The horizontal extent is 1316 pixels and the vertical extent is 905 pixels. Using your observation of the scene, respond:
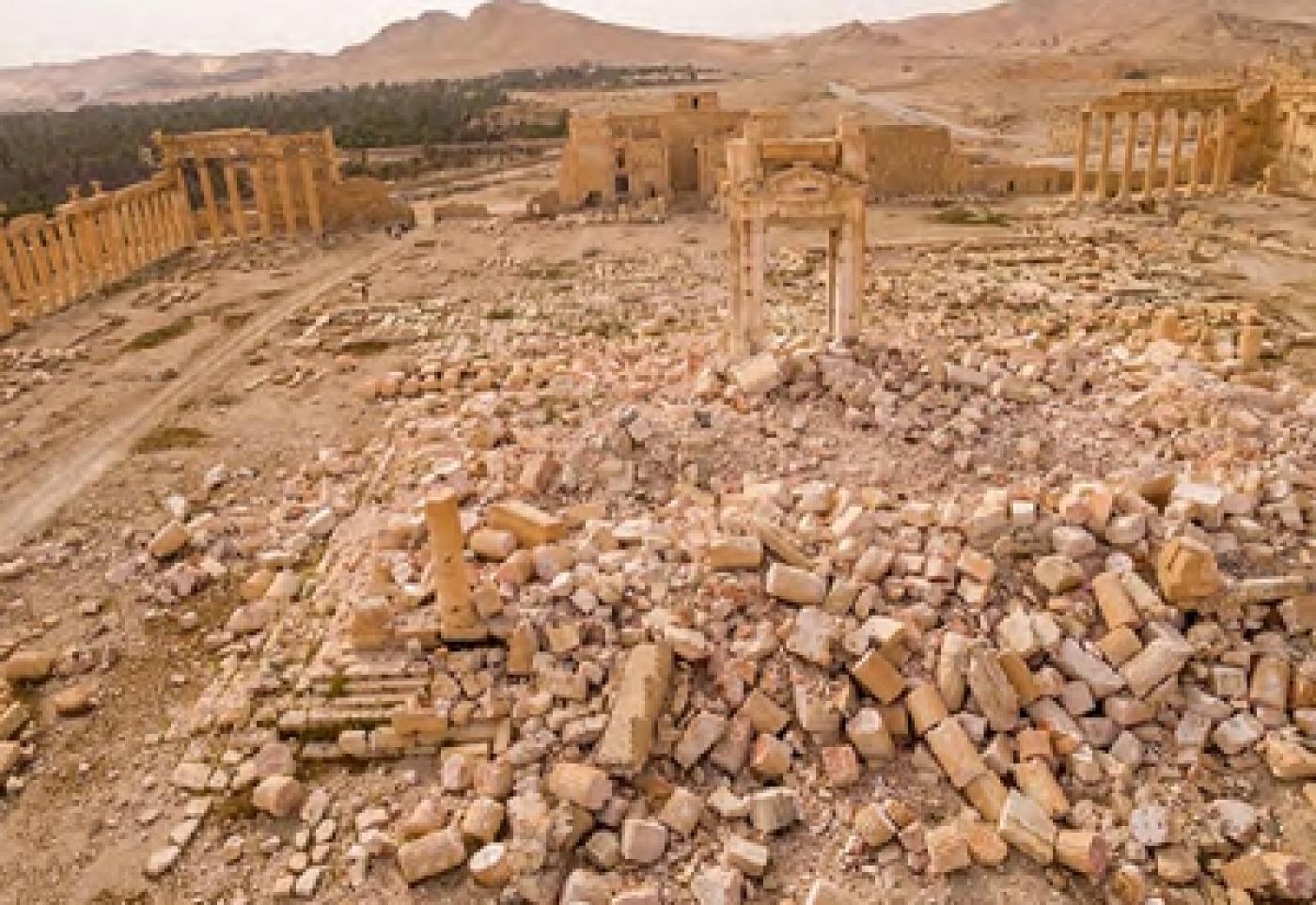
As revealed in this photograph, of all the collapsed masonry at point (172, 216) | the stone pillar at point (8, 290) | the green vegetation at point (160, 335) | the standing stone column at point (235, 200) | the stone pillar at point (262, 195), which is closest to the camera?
the green vegetation at point (160, 335)

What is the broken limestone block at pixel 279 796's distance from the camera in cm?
796

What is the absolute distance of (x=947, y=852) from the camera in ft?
22.9

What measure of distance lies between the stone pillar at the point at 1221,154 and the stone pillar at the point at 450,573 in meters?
34.2

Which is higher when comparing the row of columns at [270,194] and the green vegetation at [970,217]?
the row of columns at [270,194]

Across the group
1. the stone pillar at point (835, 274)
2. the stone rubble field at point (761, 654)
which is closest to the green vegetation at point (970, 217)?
the stone pillar at point (835, 274)

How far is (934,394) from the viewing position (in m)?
12.6

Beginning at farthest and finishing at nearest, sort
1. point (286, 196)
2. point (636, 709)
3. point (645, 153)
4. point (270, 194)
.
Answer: point (645, 153)
point (270, 194)
point (286, 196)
point (636, 709)

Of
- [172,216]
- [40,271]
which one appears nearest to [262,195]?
[172,216]

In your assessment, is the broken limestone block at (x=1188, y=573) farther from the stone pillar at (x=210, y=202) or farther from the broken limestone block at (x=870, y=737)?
the stone pillar at (x=210, y=202)

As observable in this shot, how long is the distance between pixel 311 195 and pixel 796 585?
3035 cm

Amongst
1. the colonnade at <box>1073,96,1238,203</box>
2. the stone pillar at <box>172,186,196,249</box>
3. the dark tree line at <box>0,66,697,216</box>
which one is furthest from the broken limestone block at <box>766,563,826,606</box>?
Result: the dark tree line at <box>0,66,697,216</box>

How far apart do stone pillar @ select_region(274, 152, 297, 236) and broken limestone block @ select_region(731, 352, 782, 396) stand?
25966 millimetres

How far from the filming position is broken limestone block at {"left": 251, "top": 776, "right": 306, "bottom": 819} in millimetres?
7961

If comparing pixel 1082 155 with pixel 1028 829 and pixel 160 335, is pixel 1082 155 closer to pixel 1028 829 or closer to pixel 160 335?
pixel 160 335
